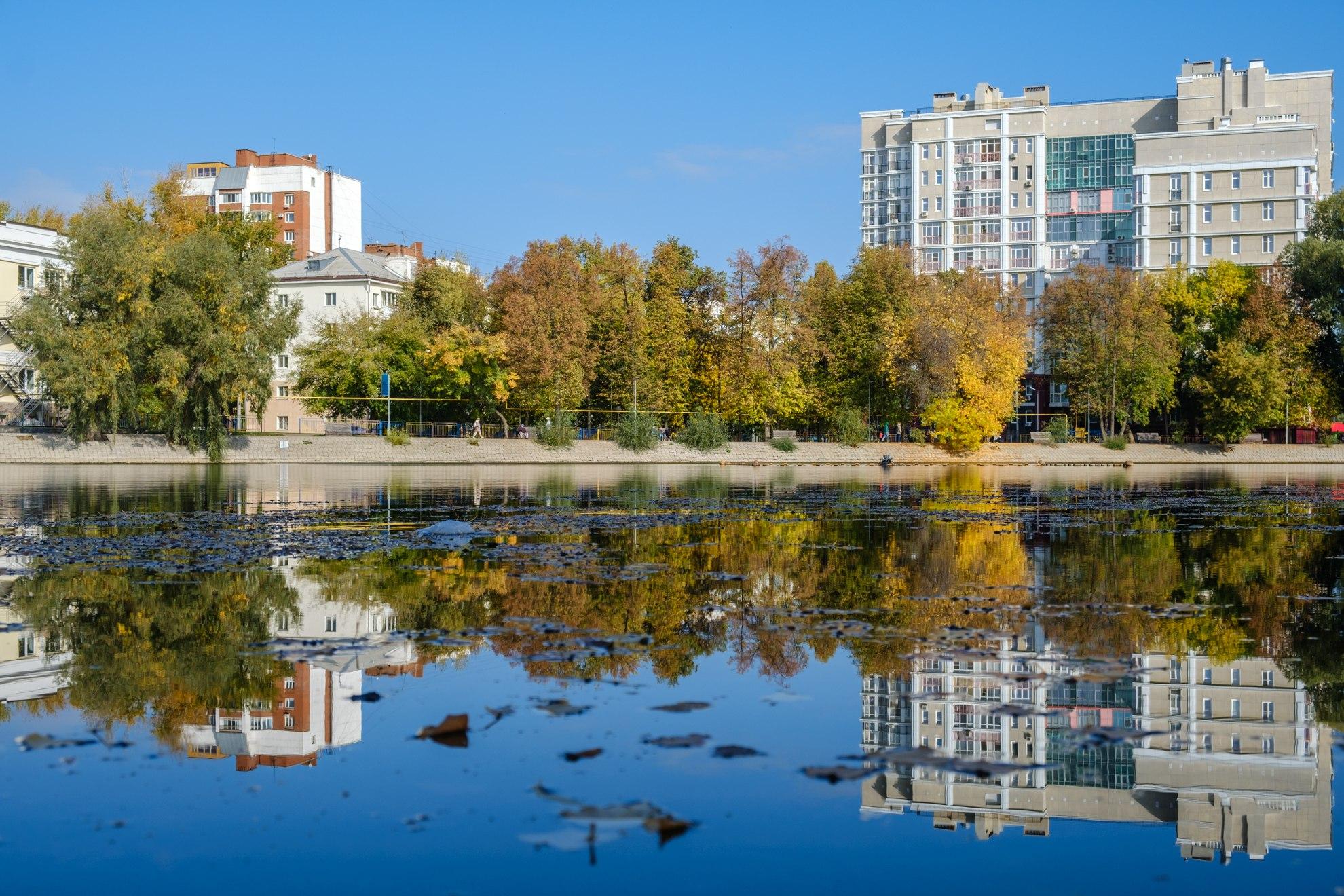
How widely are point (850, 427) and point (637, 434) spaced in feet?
46.0

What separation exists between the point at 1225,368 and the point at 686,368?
31.9m

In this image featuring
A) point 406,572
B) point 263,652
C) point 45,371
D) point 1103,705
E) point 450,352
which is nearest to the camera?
point 1103,705

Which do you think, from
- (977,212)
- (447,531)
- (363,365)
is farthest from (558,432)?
(977,212)

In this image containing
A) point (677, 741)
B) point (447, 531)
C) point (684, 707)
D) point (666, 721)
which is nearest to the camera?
point (677, 741)

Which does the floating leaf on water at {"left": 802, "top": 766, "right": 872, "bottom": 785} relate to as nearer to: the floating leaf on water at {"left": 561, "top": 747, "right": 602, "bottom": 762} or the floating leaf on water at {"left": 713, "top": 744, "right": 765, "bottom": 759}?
the floating leaf on water at {"left": 713, "top": 744, "right": 765, "bottom": 759}

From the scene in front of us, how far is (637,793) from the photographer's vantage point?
6.14m

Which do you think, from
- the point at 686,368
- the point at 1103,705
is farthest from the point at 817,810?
the point at 686,368

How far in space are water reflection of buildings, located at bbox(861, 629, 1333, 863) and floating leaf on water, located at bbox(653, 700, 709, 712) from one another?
106cm

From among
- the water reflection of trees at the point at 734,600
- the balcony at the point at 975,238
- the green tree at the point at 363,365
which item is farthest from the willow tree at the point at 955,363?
the water reflection of trees at the point at 734,600

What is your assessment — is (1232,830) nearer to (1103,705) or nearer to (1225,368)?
(1103,705)

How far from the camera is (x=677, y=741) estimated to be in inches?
279

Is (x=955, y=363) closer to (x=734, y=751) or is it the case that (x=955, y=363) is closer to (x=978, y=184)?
(x=978, y=184)

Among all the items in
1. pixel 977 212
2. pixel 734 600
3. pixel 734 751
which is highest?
pixel 977 212

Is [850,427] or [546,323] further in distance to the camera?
[850,427]
